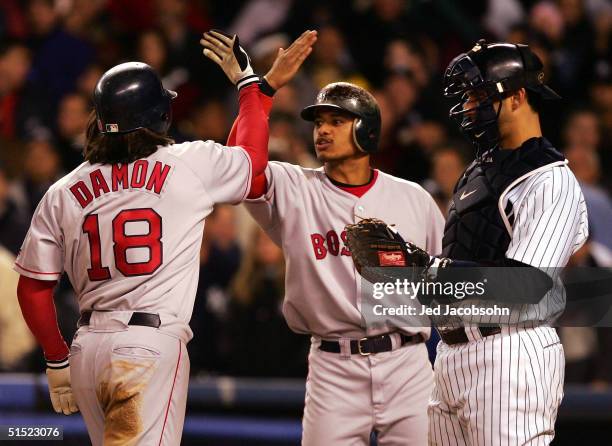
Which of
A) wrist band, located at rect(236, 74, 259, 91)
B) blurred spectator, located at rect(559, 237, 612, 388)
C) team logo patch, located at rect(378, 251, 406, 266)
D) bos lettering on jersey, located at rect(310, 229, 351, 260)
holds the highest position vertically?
wrist band, located at rect(236, 74, 259, 91)

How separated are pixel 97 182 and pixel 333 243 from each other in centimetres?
110

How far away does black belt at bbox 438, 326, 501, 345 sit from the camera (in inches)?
146

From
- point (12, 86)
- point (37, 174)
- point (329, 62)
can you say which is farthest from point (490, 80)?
point (12, 86)

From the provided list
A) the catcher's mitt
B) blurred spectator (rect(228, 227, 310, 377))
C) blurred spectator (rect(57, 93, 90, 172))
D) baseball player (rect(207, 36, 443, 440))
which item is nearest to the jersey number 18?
baseball player (rect(207, 36, 443, 440))

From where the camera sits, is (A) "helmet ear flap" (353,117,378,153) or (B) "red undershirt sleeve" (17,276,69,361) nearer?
(B) "red undershirt sleeve" (17,276,69,361)

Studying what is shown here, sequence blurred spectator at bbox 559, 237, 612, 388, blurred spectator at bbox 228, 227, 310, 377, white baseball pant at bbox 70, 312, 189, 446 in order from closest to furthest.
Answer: white baseball pant at bbox 70, 312, 189, 446 → blurred spectator at bbox 559, 237, 612, 388 → blurred spectator at bbox 228, 227, 310, 377

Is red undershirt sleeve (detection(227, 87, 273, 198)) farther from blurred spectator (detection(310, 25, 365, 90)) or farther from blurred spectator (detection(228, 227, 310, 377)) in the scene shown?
blurred spectator (detection(310, 25, 365, 90))

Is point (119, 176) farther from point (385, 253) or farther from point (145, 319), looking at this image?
point (385, 253)

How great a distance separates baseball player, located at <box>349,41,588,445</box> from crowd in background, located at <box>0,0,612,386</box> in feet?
8.28

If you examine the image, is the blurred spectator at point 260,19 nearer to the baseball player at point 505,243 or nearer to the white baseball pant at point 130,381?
the baseball player at point 505,243

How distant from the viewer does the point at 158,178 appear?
13.0ft

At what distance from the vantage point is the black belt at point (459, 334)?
3719mm

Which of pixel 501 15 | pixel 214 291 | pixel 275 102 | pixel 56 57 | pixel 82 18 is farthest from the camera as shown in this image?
pixel 501 15

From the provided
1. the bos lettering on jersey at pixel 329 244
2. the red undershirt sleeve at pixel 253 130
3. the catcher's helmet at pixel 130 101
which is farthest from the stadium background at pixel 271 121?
the catcher's helmet at pixel 130 101
